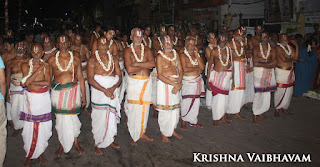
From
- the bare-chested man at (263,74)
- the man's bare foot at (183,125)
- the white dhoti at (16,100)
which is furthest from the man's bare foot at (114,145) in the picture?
the bare-chested man at (263,74)

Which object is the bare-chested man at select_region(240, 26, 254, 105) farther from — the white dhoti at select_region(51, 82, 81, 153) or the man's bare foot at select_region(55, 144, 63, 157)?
the man's bare foot at select_region(55, 144, 63, 157)

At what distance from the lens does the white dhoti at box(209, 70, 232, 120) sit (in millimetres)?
6605

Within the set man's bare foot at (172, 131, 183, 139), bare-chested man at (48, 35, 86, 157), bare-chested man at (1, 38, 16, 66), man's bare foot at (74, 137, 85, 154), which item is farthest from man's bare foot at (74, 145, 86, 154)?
bare-chested man at (1, 38, 16, 66)

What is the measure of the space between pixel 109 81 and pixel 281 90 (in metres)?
4.38

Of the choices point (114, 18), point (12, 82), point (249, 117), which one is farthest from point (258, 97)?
point (114, 18)

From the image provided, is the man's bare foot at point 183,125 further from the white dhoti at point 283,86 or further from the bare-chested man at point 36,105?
the bare-chested man at point 36,105

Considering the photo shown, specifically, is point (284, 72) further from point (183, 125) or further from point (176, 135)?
point (176, 135)

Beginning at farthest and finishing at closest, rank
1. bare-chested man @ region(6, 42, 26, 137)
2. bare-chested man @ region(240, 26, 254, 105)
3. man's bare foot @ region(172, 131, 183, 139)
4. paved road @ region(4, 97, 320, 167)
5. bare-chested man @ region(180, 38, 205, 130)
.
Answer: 1. bare-chested man @ region(240, 26, 254, 105)
2. bare-chested man @ region(180, 38, 205, 130)
3. man's bare foot @ region(172, 131, 183, 139)
4. bare-chested man @ region(6, 42, 26, 137)
5. paved road @ region(4, 97, 320, 167)

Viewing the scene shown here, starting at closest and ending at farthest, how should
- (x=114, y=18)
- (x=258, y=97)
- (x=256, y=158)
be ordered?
(x=256, y=158) → (x=258, y=97) → (x=114, y=18)

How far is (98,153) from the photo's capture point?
5246 millimetres

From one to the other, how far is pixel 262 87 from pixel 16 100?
5373 mm

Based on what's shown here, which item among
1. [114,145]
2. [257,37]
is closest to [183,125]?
[114,145]

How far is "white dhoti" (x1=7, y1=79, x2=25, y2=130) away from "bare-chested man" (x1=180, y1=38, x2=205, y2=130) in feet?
10.8

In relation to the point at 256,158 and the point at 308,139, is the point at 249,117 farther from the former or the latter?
the point at 256,158
